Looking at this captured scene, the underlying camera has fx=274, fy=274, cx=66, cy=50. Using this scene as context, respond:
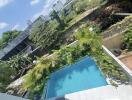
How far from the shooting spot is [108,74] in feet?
54.9

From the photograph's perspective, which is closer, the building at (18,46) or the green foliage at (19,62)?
the green foliage at (19,62)

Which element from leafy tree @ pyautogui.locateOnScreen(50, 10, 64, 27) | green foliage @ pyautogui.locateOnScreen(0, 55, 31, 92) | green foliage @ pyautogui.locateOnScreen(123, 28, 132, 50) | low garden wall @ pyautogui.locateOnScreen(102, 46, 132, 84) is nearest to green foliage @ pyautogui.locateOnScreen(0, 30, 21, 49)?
leafy tree @ pyautogui.locateOnScreen(50, 10, 64, 27)

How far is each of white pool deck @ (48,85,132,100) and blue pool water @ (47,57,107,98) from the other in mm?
810

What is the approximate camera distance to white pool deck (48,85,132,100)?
14328mm

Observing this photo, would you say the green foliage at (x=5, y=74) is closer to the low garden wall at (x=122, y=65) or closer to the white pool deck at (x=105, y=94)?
the white pool deck at (x=105, y=94)

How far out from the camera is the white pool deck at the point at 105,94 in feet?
47.0

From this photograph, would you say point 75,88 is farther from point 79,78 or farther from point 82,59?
point 82,59

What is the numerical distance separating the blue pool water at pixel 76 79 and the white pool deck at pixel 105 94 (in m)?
0.81

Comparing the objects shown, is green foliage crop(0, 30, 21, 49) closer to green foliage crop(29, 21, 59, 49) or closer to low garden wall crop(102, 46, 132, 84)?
green foliage crop(29, 21, 59, 49)

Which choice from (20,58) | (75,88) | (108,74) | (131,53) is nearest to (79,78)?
(75,88)

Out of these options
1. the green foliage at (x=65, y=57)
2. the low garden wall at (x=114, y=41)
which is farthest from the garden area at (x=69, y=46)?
the low garden wall at (x=114, y=41)

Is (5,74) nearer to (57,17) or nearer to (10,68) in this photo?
(10,68)

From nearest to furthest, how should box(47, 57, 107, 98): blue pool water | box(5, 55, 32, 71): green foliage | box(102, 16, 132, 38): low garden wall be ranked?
box(47, 57, 107, 98): blue pool water, box(102, 16, 132, 38): low garden wall, box(5, 55, 32, 71): green foliage

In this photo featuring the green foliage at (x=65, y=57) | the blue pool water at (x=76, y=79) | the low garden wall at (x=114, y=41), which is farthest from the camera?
the low garden wall at (x=114, y=41)
